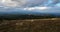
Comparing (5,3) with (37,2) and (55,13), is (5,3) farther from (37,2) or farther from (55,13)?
A: (55,13)

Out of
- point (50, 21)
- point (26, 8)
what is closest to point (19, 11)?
point (26, 8)

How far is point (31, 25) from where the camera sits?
0.81m

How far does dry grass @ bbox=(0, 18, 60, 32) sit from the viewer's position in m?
0.80

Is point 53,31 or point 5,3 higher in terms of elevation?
point 5,3

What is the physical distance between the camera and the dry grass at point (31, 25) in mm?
804

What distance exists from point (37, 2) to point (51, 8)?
8 cm

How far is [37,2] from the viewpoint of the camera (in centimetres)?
85

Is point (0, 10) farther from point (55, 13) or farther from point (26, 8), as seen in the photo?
point (55, 13)

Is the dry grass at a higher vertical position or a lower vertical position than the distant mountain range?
lower

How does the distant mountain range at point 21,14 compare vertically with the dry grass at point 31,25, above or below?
above

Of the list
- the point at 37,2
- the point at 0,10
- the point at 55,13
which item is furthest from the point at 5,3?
the point at 55,13

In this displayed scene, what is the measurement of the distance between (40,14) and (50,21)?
0.22 feet

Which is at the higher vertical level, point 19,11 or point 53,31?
point 19,11

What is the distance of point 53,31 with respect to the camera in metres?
0.82
